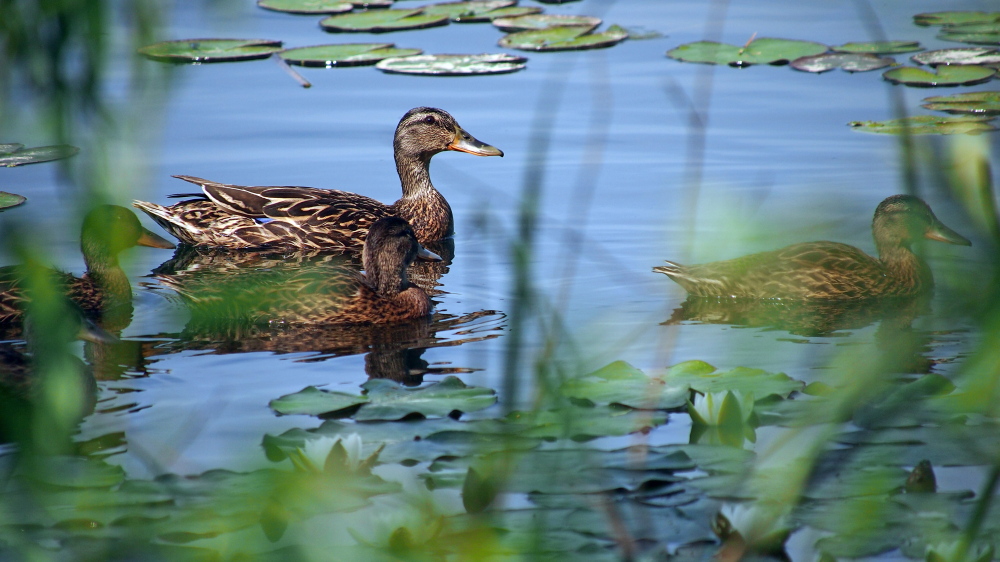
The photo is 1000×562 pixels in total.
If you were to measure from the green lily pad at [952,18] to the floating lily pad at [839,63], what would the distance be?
1.55 metres

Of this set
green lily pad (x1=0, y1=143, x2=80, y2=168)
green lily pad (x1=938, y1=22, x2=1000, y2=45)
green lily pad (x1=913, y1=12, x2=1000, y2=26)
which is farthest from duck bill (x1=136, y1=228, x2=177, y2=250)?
green lily pad (x1=913, y1=12, x2=1000, y2=26)

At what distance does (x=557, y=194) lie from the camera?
8.99m

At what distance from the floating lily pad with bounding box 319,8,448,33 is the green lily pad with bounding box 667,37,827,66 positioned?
113 inches

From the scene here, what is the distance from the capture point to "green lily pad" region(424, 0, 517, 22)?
13750 millimetres

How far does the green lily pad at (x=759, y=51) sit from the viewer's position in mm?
11977

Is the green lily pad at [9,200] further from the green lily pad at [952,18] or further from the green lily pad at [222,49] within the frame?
the green lily pad at [952,18]

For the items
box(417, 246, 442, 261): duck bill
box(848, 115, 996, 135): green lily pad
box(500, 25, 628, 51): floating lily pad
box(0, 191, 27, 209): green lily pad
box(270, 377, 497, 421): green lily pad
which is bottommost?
box(270, 377, 497, 421): green lily pad

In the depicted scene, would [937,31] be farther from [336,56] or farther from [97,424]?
[97,424]

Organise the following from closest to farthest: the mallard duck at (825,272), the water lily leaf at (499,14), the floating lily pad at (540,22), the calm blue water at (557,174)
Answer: the calm blue water at (557,174)
the mallard duck at (825,272)
the floating lily pad at (540,22)
the water lily leaf at (499,14)

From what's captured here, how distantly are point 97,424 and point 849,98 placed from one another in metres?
8.44

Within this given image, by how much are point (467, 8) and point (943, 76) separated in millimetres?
5511

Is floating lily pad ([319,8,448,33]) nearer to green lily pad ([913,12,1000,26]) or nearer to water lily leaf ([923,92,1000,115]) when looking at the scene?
green lily pad ([913,12,1000,26])

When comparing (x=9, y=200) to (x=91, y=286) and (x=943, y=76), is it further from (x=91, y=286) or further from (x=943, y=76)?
(x=943, y=76)

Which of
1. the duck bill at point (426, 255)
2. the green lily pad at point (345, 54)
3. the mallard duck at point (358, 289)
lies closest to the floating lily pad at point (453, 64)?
the green lily pad at point (345, 54)
